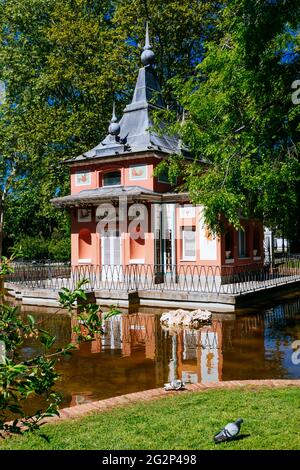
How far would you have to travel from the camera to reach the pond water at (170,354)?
863 cm

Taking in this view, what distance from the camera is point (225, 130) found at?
11414 mm

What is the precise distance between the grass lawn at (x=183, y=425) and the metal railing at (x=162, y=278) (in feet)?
37.1

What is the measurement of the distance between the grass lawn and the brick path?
0.67 ft

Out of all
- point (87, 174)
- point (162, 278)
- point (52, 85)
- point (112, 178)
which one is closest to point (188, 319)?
point (162, 278)

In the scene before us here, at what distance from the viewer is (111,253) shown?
22922 millimetres

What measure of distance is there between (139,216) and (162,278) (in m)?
3.16

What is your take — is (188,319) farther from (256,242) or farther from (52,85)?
(52,85)

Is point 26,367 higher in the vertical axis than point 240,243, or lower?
lower

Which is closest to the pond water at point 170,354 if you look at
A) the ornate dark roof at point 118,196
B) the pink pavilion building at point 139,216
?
the pink pavilion building at point 139,216

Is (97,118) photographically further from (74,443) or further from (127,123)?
(74,443)

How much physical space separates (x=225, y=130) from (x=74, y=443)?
27.8ft

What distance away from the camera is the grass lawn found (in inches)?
197

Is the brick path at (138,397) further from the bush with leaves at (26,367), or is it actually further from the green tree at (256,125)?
the green tree at (256,125)

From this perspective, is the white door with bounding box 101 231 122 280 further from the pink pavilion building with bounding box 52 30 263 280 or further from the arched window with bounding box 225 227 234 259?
the arched window with bounding box 225 227 234 259
